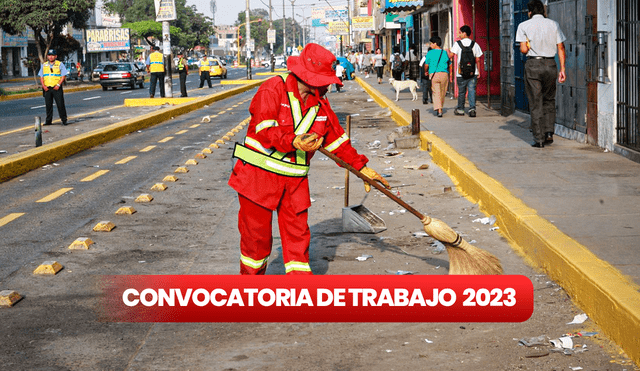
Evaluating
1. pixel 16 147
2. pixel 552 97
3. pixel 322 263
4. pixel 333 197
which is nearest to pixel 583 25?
pixel 552 97

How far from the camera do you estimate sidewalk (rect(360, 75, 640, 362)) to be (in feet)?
15.4

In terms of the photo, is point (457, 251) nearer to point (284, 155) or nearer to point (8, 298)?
point (284, 155)

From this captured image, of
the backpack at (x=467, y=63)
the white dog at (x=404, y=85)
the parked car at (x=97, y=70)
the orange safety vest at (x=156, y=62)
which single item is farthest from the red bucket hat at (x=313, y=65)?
the parked car at (x=97, y=70)

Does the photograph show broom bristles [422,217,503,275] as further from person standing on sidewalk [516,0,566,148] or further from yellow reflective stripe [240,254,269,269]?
person standing on sidewalk [516,0,566,148]

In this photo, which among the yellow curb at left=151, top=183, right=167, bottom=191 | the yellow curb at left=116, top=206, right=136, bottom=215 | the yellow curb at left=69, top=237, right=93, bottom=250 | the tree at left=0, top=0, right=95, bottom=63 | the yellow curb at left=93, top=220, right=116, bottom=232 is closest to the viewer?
the yellow curb at left=69, top=237, right=93, bottom=250

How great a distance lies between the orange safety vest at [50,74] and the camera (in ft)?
61.2

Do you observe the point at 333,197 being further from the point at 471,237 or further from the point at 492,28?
the point at 492,28

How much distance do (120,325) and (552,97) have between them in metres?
7.51

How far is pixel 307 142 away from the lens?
4680 millimetres

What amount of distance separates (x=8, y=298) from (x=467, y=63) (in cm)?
1260

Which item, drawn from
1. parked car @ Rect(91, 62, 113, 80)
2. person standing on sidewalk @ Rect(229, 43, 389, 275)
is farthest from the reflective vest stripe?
parked car @ Rect(91, 62, 113, 80)

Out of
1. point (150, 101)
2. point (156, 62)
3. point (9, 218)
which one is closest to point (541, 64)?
point (9, 218)

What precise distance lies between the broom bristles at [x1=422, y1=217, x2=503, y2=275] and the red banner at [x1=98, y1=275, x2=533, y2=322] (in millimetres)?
821

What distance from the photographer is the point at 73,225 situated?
810 centimetres
